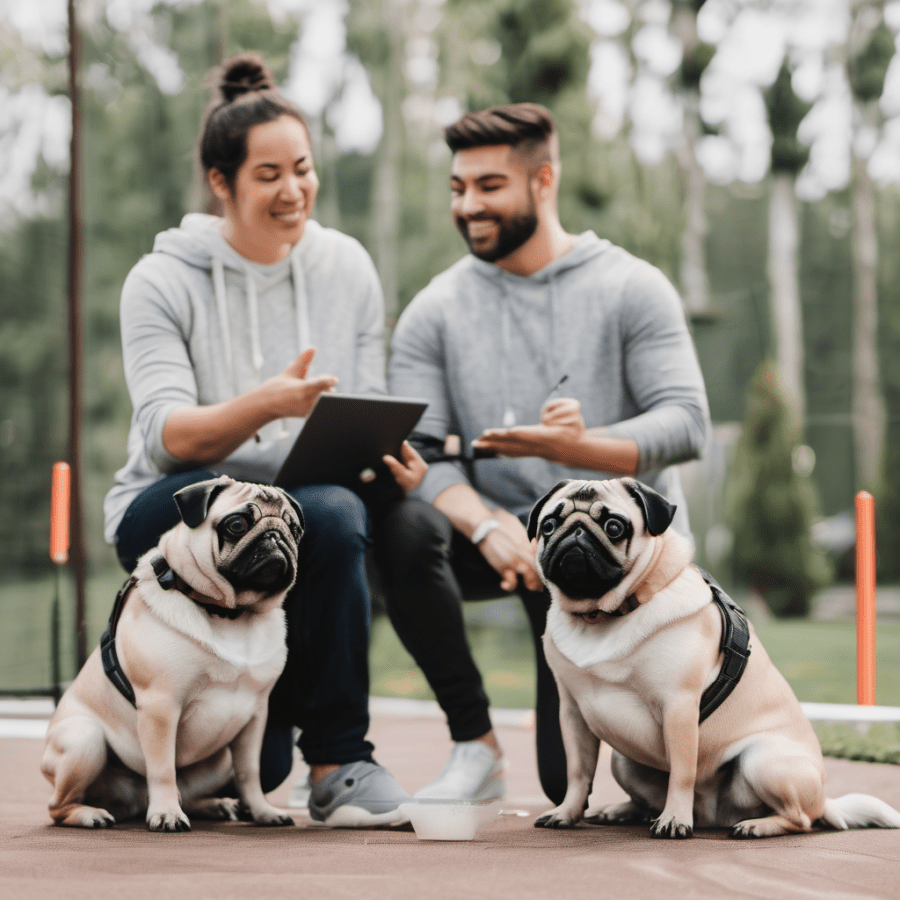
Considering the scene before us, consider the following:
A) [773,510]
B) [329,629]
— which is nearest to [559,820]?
[329,629]

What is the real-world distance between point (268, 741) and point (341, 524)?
60cm

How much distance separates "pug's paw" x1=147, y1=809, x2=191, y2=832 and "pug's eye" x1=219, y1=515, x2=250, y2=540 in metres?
0.56

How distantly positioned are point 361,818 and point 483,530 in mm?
788

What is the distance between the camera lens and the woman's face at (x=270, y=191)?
2656 millimetres

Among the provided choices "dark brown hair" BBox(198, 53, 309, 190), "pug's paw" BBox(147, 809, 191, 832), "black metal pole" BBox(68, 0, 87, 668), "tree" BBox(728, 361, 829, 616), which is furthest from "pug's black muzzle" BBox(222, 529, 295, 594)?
"tree" BBox(728, 361, 829, 616)

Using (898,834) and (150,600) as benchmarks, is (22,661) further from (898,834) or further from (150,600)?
(898,834)

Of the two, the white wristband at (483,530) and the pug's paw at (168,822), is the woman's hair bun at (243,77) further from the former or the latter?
the pug's paw at (168,822)

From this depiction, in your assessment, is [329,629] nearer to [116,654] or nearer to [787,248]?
[116,654]

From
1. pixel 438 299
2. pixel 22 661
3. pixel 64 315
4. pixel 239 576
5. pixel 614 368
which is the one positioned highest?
pixel 64 315

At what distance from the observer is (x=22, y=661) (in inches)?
221

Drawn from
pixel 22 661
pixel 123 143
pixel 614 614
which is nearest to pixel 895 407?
pixel 123 143

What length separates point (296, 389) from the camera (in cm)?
235

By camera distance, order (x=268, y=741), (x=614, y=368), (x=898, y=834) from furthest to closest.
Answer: (x=614, y=368) < (x=268, y=741) < (x=898, y=834)

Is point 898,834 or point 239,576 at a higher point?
point 239,576
